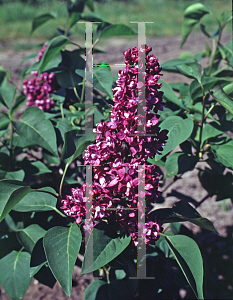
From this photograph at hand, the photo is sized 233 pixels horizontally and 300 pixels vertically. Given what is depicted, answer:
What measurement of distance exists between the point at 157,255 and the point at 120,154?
524 mm

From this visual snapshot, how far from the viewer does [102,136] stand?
643mm

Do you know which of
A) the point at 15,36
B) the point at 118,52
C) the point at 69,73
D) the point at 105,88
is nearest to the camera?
the point at 105,88

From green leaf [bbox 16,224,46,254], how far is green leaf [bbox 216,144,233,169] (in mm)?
514

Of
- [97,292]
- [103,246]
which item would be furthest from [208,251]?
[103,246]

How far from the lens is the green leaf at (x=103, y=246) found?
601mm

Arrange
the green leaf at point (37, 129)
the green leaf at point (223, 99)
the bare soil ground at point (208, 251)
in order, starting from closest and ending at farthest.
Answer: the green leaf at point (223, 99) < the green leaf at point (37, 129) < the bare soil ground at point (208, 251)

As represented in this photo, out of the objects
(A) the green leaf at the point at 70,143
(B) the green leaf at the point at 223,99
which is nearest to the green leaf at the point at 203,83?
(B) the green leaf at the point at 223,99

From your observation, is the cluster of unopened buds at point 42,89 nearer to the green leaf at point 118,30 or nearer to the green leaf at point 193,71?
the green leaf at point 118,30

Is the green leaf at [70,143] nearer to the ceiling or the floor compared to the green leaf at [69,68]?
nearer to the floor

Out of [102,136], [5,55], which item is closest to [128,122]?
[102,136]

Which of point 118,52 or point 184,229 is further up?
point 118,52

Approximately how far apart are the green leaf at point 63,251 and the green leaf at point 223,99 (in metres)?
0.42

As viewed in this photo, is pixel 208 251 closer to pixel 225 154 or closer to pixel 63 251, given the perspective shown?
pixel 225 154

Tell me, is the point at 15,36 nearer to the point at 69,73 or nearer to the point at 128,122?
the point at 69,73
